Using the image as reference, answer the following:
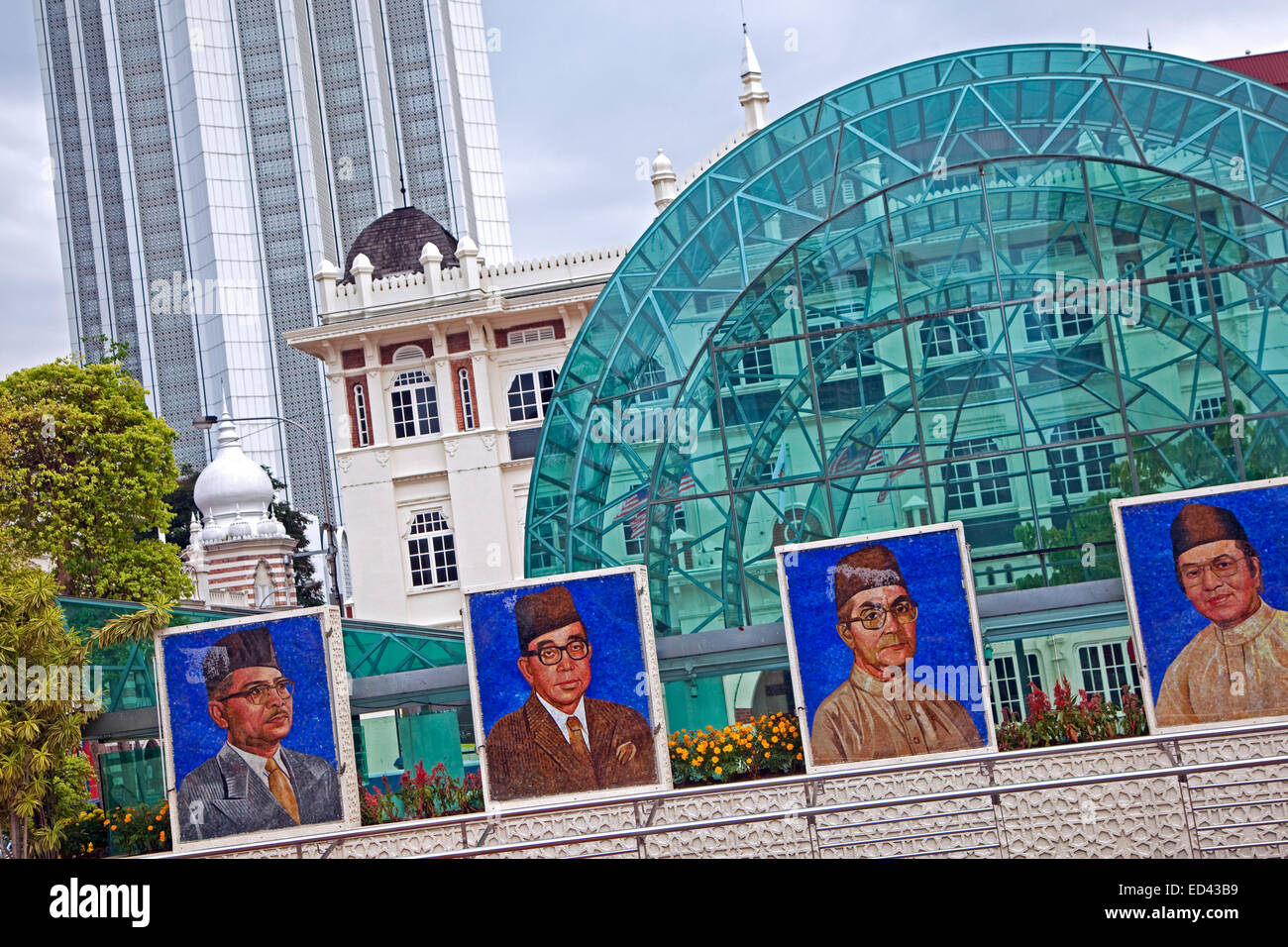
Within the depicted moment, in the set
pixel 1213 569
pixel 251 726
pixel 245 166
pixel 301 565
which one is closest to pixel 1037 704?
pixel 1213 569

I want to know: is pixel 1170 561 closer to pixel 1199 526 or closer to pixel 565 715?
pixel 1199 526

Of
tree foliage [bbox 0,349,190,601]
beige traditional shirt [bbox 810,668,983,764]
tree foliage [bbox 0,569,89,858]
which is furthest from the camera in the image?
tree foliage [bbox 0,349,190,601]

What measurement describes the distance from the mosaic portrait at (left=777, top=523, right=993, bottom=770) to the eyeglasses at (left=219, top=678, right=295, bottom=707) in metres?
7.99

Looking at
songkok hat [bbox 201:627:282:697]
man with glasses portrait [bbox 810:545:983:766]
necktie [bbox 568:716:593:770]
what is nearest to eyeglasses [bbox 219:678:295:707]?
songkok hat [bbox 201:627:282:697]

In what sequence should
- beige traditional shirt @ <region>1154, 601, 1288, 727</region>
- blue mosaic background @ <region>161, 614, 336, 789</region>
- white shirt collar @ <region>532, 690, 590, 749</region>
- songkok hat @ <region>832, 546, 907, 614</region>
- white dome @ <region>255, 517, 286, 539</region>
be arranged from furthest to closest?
white dome @ <region>255, 517, 286, 539</region> → blue mosaic background @ <region>161, 614, 336, 789</region> → white shirt collar @ <region>532, 690, 590, 749</region> → songkok hat @ <region>832, 546, 907, 614</region> → beige traditional shirt @ <region>1154, 601, 1288, 727</region>

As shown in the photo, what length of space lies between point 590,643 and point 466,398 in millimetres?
33853

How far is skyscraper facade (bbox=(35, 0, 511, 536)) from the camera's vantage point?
11094cm

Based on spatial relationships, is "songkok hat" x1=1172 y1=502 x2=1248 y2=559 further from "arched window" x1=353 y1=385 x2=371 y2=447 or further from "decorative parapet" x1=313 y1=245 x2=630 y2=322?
"arched window" x1=353 y1=385 x2=371 y2=447

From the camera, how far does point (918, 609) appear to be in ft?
68.4

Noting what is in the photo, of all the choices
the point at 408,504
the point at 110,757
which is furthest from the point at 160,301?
the point at 110,757

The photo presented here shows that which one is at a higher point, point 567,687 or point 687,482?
point 687,482

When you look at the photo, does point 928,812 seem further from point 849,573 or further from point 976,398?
point 976,398

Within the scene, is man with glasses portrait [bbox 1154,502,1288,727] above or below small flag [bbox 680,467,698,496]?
below

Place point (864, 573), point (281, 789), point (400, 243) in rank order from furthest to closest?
point (400, 243) < point (281, 789) < point (864, 573)
